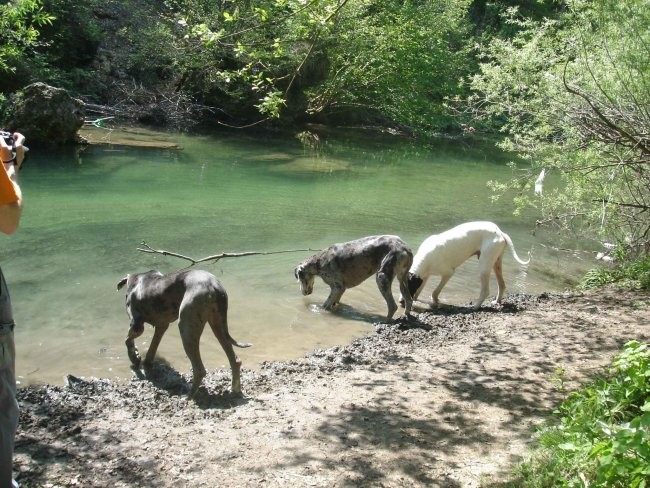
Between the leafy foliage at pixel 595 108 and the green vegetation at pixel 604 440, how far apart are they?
180 inches

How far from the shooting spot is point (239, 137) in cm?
2645

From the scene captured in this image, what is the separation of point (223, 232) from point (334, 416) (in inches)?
309

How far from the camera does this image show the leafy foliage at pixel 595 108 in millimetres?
8812

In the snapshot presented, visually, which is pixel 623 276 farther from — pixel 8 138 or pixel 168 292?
pixel 8 138

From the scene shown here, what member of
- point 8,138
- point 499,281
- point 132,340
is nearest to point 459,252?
point 499,281

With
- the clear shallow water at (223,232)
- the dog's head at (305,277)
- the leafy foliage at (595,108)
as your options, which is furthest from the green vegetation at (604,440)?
the dog's head at (305,277)

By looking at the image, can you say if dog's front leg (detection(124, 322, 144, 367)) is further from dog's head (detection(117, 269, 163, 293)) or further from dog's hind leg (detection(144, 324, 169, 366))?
dog's head (detection(117, 269, 163, 293))

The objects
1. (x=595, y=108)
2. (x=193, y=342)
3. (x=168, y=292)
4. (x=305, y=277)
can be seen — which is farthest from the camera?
(x=305, y=277)

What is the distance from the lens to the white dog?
9.42 meters

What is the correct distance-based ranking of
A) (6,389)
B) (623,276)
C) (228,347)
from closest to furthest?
(6,389)
(228,347)
(623,276)

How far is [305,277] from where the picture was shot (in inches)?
368

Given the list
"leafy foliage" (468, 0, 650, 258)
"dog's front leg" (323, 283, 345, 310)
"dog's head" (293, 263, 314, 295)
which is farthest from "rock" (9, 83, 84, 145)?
"dog's front leg" (323, 283, 345, 310)

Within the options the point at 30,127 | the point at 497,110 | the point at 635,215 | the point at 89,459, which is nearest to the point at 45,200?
the point at 30,127

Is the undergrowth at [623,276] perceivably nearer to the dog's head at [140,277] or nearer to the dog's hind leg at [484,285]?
the dog's hind leg at [484,285]
